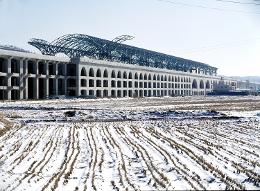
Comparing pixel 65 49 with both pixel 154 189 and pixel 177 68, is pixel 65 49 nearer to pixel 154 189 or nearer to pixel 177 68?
pixel 177 68

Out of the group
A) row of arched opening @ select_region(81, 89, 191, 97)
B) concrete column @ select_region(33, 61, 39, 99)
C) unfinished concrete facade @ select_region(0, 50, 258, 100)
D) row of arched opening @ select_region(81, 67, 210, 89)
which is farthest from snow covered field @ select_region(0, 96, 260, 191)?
row of arched opening @ select_region(81, 67, 210, 89)

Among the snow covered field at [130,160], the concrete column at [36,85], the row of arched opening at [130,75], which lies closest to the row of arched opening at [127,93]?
the row of arched opening at [130,75]

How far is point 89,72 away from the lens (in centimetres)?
10925

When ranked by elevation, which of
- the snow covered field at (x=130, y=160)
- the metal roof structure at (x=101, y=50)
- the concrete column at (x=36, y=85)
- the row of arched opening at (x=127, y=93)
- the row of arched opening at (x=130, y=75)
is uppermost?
the metal roof structure at (x=101, y=50)

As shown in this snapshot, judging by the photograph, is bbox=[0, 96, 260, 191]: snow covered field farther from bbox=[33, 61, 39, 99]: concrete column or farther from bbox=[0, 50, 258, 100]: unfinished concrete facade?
bbox=[33, 61, 39, 99]: concrete column

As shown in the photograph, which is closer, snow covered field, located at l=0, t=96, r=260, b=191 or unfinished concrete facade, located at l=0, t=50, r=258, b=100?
snow covered field, located at l=0, t=96, r=260, b=191

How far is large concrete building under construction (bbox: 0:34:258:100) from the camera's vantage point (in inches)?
3391

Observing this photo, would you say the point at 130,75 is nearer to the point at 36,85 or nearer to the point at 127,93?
the point at 127,93

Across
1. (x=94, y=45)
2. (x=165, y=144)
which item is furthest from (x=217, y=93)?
(x=165, y=144)

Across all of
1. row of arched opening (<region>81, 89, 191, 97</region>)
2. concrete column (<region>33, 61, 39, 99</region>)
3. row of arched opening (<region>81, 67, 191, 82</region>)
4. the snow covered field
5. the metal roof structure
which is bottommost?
the snow covered field

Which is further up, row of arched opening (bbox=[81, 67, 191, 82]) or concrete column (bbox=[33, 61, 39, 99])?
row of arched opening (bbox=[81, 67, 191, 82])

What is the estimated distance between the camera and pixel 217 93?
562 feet

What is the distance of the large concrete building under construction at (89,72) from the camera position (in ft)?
283

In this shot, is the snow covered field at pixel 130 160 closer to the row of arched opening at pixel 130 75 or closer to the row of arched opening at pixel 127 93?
the row of arched opening at pixel 127 93
